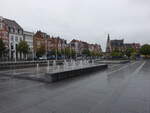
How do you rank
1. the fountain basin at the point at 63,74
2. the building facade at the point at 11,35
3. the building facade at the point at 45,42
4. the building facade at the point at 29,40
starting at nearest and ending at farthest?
the fountain basin at the point at 63,74 → the building facade at the point at 11,35 → the building facade at the point at 29,40 → the building facade at the point at 45,42

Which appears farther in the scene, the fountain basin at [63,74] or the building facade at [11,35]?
the building facade at [11,35]

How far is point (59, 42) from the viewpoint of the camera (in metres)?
85.0

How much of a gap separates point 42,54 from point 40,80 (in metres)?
51.6

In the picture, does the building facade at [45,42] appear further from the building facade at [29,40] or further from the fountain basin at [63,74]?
the fountain basin at [63,74]

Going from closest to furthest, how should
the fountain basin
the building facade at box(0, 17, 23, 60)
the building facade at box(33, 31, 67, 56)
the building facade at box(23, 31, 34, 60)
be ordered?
the fountain basin < the building facade at box(0, 17, 23, 60) < the building facade at box(23, 31, 34, 60) < the building facade at box(33, 31, 67, 56)

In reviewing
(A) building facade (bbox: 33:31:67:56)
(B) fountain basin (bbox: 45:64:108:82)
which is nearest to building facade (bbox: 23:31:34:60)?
(A) building facade (bbox: 33:31:67:56)

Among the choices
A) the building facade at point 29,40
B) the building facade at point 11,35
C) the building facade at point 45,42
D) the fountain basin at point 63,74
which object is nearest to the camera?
the fountain basin at point 63,74

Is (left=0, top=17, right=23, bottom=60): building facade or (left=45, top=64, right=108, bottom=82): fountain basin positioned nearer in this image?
(left=45, top=64, right=108, bottom=82): fountain basin

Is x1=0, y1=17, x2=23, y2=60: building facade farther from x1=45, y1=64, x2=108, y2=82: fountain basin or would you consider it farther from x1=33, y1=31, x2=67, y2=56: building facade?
x1=45, y1=64, x2=108, y2=82: fountain basin

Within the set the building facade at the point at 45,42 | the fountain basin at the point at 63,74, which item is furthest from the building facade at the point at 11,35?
the fountain basin at the point at 63,74

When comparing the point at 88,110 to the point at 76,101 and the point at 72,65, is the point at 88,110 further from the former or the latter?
the point at 72,65

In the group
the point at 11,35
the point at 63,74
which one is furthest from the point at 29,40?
the point at 63,74

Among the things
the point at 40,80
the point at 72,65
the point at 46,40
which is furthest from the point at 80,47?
the point at 40,80

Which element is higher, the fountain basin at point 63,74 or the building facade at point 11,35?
the building facade at point 11,35
